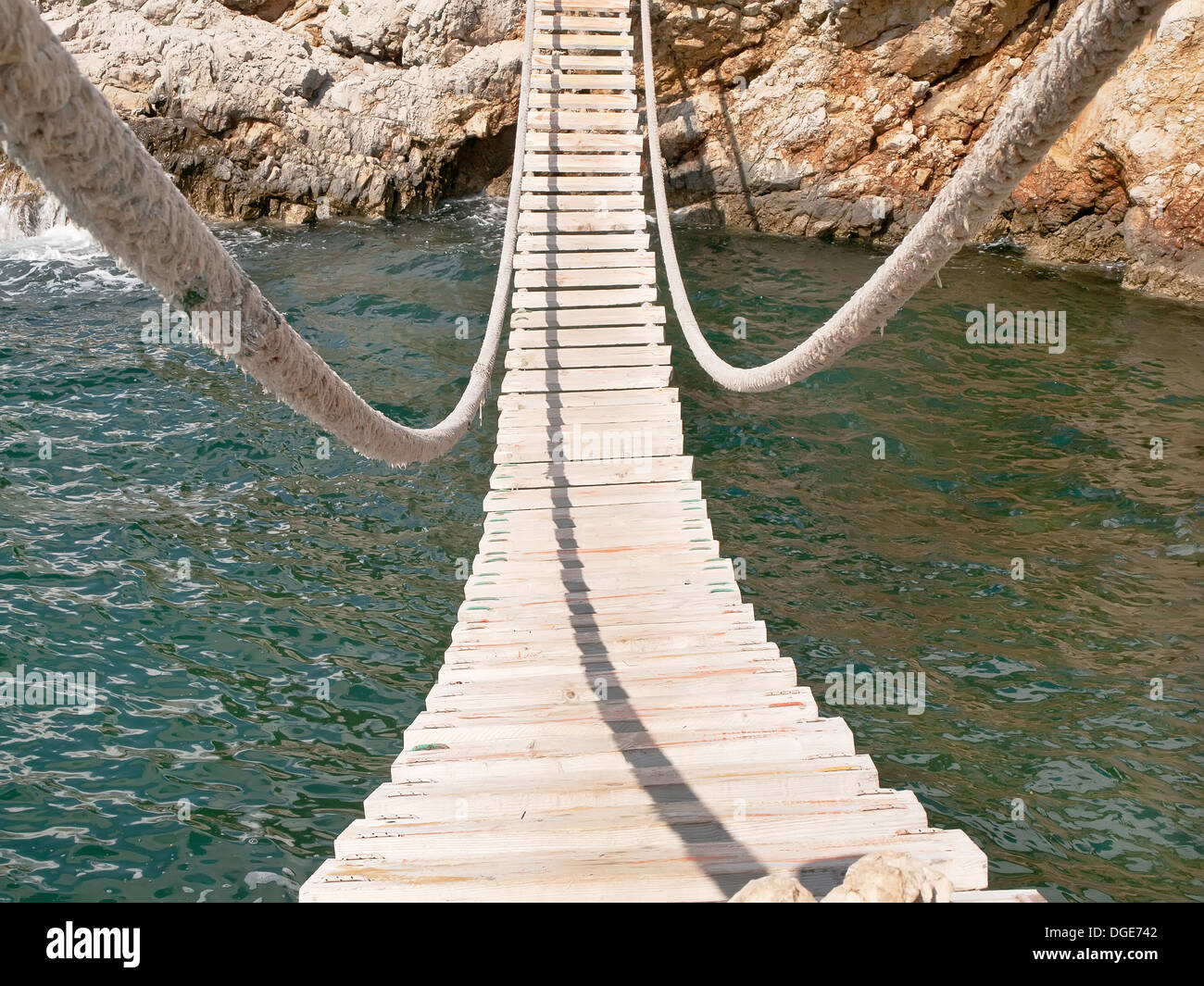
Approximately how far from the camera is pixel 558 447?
5.71m

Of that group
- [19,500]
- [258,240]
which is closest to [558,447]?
[19,500]

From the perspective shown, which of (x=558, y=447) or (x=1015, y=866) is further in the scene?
(x=558, y=447)

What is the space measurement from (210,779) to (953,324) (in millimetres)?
7404

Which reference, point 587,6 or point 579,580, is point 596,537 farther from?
point 587,6

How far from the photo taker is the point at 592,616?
427cm

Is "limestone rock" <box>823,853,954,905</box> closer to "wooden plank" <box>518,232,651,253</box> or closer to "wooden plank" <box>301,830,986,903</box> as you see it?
"wooden plank" <box>301,830,986,903</box>

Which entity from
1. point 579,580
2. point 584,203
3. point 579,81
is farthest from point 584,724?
point 579,81

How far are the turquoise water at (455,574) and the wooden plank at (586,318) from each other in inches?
42.7

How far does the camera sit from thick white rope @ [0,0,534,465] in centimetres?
128

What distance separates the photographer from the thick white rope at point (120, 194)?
1.28 meters

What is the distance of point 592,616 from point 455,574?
1.69 m

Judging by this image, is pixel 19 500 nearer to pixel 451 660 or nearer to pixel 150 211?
pixel 451 660

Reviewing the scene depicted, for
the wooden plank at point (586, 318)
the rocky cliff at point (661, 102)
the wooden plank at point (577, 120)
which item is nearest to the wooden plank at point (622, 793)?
the wooden plank at point (586, 318)

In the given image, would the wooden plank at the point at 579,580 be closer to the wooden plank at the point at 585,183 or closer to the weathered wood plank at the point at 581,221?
the weathered wood plank at the point at 581,221
